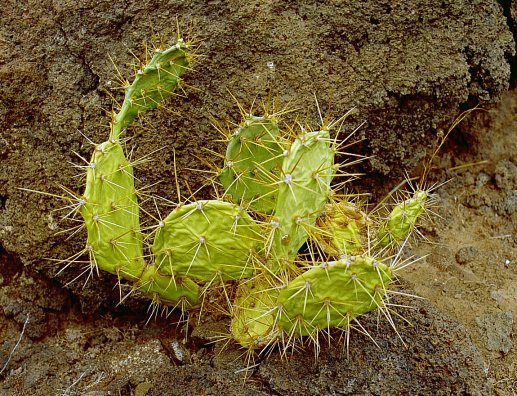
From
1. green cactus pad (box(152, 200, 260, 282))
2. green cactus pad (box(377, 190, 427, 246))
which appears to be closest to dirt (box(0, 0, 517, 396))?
green cactus pad (box(377, 190, 427, 246))

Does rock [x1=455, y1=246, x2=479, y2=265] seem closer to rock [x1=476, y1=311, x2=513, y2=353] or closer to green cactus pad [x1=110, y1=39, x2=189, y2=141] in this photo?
rock [x1=476, y1=311, x2=513, y2=353]

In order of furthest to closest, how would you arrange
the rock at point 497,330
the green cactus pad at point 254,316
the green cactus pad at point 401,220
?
the rock at point 497,330, the green cactus pad at point 401,220, the green cactus pad at point 254,316

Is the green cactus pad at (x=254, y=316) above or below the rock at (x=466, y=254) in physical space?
above

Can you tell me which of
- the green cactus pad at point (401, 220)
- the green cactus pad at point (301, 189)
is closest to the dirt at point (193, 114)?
the green cactus pad at point (401, 220)

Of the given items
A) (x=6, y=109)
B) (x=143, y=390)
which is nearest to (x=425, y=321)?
(x=143, y=390)

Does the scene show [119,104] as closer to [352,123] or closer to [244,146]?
[244,146]

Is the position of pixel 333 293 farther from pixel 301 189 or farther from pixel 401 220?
pixel 401 220

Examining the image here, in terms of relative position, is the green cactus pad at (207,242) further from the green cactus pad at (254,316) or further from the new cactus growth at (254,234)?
the green cactus pad at (254,316)
